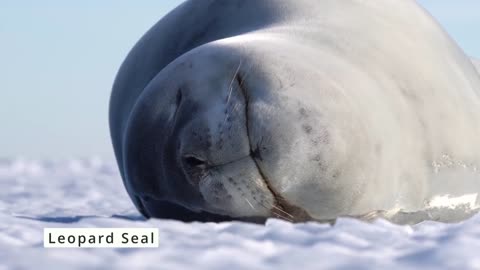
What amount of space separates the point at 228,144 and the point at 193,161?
0.17 metres

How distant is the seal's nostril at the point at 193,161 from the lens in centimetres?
338

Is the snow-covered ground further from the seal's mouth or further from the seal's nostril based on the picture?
the seal's nostril

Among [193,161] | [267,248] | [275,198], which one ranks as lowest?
[267,248]

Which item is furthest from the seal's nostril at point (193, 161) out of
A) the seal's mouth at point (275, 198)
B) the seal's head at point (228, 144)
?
the seal's mouth at point (275, 198)

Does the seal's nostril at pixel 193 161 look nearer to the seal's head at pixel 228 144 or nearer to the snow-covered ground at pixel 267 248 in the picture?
the seal's head at pixel 228 144

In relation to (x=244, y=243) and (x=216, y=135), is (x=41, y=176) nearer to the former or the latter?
(x=216, y=135)

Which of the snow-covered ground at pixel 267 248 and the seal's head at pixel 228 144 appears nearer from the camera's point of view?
the snow-covered ground at pixel 267 248

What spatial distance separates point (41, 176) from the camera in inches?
374

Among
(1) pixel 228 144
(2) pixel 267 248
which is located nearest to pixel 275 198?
Answer: (1) pixel 228 144

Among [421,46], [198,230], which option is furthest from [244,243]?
[421,46]

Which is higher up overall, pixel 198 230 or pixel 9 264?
pixel 198 230

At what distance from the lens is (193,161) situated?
339cm

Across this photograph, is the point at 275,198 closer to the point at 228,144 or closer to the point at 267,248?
the point at 228,144

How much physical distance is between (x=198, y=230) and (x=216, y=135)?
46 cm
